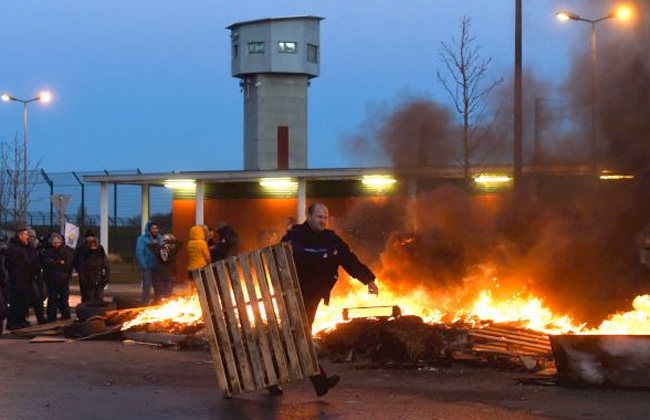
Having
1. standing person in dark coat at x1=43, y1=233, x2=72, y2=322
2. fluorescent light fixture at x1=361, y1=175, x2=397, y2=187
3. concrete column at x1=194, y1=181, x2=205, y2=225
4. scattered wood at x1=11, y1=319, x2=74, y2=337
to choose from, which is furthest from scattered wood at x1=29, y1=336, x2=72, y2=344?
concrete column at x1=194, y1=181, x2=205, y2=225

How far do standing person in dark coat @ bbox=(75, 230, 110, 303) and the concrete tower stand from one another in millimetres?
29719

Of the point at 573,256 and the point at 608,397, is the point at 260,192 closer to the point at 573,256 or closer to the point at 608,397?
the point at 573,256

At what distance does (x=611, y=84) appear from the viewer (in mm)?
16703

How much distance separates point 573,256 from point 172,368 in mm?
6757

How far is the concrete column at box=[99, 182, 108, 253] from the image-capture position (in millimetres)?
33969

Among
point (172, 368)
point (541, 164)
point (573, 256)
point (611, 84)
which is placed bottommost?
point (172, 368)

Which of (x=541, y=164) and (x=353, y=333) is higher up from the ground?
(x=541, y=164)

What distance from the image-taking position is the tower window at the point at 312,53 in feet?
158

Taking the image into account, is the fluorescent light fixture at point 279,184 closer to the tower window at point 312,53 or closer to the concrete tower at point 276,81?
the concrete tower at point 276,81

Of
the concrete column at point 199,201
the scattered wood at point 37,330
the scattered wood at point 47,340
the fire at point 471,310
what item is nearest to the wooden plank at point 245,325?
the fire at point 471,310

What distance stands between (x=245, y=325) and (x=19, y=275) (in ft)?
26.8

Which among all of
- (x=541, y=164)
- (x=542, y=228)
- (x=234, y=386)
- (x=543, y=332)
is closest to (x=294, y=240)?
(x=234, y=386)

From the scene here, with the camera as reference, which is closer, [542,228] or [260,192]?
[542,228]

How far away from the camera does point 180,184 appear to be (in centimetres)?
3547
